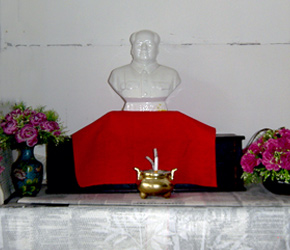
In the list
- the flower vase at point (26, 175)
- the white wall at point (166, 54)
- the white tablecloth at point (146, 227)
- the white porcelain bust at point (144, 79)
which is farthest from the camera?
the white wall at point (166, 54)

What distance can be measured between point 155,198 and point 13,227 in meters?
0.56

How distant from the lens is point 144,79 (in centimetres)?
175

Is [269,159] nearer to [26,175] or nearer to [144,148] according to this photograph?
[144,148]

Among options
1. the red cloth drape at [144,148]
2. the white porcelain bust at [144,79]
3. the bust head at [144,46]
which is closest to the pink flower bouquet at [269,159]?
the red cloth drape at [144,148]

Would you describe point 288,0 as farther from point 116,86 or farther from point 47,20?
point 47,20

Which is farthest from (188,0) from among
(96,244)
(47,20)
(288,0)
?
(96,244)

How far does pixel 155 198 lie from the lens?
148cm

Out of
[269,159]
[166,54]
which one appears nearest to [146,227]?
[269,159]

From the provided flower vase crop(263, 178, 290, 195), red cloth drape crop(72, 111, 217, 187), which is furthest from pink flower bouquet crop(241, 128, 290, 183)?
red cloth drape crop(72, 111, 217, 187)

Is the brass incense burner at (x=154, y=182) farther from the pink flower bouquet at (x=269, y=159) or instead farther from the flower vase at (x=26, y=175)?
the flower vase at (x=26, y=175)

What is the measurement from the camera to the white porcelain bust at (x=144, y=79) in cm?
174

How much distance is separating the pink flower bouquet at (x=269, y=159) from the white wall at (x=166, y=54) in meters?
0.55

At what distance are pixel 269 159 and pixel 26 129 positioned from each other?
1.00 metres

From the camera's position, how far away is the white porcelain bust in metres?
1.74
